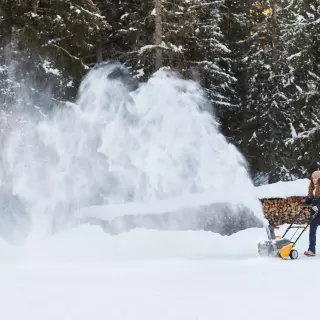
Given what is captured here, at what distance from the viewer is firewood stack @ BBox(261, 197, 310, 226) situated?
61.0ft

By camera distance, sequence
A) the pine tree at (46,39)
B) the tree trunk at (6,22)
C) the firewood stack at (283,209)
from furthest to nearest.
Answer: the tree trunk at (6,22), the pine tree at (46,39), the firewood stack at (283,209)

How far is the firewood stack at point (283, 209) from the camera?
1858cm

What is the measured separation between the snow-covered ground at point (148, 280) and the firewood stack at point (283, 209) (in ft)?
20.7

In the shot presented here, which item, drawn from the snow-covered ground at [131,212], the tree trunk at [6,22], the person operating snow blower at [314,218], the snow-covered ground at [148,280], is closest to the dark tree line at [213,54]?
the tree trunk at [6,22]

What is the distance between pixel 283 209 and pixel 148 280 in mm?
11950

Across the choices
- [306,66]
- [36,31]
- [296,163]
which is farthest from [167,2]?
[296,163]

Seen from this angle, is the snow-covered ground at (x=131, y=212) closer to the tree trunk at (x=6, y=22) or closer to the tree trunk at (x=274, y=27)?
the tree trunk at (x=6, y=22)

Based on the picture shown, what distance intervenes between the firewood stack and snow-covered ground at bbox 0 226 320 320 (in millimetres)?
6303

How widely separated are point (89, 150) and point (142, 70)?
230 inches

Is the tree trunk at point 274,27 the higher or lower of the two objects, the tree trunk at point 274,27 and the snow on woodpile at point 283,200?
the higher

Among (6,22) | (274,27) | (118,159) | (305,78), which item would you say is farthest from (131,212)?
(274,27)

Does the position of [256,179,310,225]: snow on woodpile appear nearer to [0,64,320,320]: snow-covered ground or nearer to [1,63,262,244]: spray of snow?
[0,64,320,320]: snow-covered ground

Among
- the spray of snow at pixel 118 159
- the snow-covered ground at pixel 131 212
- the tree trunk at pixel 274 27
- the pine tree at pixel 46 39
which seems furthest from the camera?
the tree trunk at pixel 274 27

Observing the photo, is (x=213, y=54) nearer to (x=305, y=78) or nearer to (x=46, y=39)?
(x=305, y=78)
